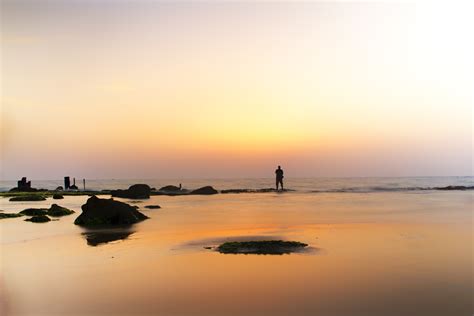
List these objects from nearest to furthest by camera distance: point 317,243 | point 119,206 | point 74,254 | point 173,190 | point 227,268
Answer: point 227,268
point 74,254
point 317,243
point 119,206
point 173,190

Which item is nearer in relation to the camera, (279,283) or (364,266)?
(279,283)

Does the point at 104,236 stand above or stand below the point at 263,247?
below

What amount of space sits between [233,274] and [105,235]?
9278mm

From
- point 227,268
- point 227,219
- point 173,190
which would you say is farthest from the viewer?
point 173,190

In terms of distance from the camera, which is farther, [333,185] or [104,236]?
[333,185]

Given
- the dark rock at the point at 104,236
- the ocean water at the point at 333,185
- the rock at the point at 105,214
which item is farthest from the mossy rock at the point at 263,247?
the ocean water at the point at 333,185

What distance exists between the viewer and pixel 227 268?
11.8m

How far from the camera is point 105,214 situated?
2314 centimetres

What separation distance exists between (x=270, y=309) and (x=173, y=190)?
56.3 m

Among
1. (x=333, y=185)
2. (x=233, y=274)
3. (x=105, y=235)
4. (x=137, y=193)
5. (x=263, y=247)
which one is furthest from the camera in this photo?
(x=333, y=185)

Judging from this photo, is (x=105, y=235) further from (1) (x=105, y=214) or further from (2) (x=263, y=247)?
(2) (x=263, y=247)

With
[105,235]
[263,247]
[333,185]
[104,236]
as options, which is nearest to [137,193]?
[105,235]

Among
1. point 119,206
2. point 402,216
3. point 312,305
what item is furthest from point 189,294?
point 402,216

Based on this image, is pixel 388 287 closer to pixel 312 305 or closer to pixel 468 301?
pixel 468 301
